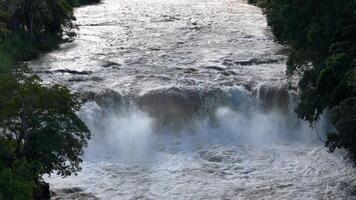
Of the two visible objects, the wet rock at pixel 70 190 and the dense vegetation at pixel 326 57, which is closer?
the dense vegetation at pixel 326 57

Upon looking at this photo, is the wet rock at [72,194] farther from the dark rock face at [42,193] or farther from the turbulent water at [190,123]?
the dark rock face at [42,193]

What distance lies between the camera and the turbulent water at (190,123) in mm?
19250

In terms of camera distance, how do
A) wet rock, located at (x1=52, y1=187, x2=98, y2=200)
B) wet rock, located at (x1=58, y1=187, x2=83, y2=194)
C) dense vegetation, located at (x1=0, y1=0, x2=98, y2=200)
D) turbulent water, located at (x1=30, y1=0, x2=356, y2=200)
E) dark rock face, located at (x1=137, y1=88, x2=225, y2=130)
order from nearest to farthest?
1. dense vegetation, located at (x1=0, y1=0, x2=98, y2=200)
2. wet rock, located at (x1=52, y1=187, x2=98, y2=200)
3. wet rock, located at (x1=58, y1=187, x2=83, y2=194)
4. turbulent water, located at (x1=30, y1=0, x2=356, y2=200)
5. dark rock face, located at (x1=137, y1=88, x2=225, y2=130)

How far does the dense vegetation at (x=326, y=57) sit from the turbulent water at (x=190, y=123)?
1462mm

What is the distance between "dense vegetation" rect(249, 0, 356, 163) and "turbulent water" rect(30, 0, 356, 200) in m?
1.46

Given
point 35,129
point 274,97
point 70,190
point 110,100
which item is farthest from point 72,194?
point 274,97

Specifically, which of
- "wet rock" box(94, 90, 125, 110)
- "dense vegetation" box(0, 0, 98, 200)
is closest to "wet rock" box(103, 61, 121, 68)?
"wet rock" box(94, 90, 125, 110)

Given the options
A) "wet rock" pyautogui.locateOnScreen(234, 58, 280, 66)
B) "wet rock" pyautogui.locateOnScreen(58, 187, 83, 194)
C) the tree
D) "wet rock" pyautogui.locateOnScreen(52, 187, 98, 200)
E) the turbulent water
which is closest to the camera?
the tree

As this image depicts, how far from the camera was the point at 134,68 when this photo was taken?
29.1 m

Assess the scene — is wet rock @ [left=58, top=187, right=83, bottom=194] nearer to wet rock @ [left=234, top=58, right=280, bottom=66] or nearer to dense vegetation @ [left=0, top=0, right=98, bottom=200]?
dense vegetation @ [left=0, top=0, right=98, bottom=200]

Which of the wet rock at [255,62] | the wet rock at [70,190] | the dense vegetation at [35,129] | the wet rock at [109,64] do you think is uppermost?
the dense vegetation at [35,129]

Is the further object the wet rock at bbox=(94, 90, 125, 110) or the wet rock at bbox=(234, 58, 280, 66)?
the wet rock at bbox=(234, 58, 280, 66)

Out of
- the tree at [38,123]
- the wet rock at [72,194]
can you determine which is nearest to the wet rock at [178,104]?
the wet rock at [72,194]

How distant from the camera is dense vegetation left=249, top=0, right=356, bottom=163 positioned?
18.3 metres
